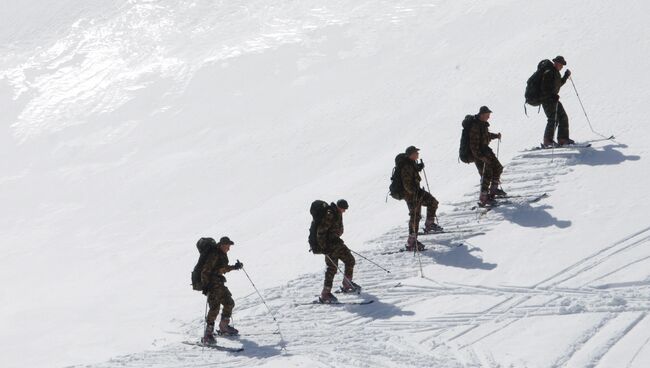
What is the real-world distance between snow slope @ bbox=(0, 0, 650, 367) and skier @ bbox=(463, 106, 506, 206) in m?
0.50

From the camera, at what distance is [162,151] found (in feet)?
79.0

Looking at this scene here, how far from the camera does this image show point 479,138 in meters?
14.7

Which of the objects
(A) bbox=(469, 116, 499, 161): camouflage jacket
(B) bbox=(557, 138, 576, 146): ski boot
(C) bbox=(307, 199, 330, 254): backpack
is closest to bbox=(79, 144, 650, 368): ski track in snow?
(C) bbox=(307, 199, 330, 254): backpack

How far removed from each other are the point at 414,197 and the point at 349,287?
1730 millimetres

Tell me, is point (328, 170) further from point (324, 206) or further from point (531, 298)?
point (531, 298)

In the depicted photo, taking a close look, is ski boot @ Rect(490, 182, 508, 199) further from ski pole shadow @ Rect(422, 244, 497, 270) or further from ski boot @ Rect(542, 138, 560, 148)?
ski boot @ Rect(542, 138, 560, 148)

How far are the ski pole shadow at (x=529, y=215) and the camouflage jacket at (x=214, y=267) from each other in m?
4.58

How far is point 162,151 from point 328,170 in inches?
225

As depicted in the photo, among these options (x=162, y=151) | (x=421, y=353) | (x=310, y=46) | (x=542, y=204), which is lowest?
(x=421, y=353)

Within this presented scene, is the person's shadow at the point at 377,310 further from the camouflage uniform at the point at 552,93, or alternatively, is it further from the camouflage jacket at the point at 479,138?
the camouflage uniform at the point at 552,93

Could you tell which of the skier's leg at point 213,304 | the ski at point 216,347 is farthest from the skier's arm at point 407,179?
the ski at point 216,347

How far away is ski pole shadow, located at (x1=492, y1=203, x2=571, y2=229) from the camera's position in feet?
45.9

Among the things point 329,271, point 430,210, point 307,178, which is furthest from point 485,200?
point 307,178

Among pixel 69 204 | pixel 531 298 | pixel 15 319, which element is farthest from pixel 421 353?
pixel 69 204
